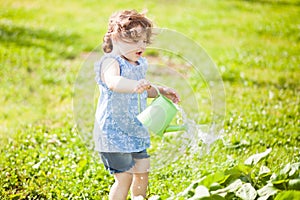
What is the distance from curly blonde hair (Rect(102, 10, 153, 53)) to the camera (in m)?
3.04

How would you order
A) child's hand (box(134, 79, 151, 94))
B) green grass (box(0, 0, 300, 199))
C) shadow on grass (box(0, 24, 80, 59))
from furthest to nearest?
shadow on grass (box(0, 24, 80, 59)) < green grass (box(0, 0, 300, 199)) < child's hand (box(134, 79, 151, 94))

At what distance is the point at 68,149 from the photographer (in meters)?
4.27

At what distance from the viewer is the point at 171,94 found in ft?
10.7

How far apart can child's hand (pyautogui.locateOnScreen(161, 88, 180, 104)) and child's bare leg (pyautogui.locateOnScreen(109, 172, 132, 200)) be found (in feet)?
1.66

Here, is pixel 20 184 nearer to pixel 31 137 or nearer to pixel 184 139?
pixel 31 137

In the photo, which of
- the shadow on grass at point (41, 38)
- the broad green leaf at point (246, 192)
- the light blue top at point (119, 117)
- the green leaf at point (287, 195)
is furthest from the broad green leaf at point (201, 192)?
the shadow on grass at point (41, 38)

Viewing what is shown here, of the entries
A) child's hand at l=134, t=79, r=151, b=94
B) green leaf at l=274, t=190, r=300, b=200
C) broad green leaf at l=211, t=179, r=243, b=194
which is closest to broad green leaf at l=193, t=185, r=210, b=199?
broad green leaf at l=211, t=179, r=243, b=194

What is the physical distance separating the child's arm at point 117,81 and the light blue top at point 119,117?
0.04 metres

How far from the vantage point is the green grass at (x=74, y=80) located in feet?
12.7

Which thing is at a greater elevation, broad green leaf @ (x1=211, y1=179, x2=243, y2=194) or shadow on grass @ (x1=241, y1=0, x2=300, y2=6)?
Result: shadow on grass @ (x1=241, y1=0, x2=300, y2=6)

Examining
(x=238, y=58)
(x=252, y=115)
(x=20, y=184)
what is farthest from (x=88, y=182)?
(x=238, y=58)

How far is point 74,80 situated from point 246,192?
3.47 metres

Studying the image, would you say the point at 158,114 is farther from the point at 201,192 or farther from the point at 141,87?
the point at 201,192

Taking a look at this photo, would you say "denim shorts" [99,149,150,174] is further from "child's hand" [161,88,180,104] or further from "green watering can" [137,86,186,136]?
"child's hand" [161,88,180,104]
